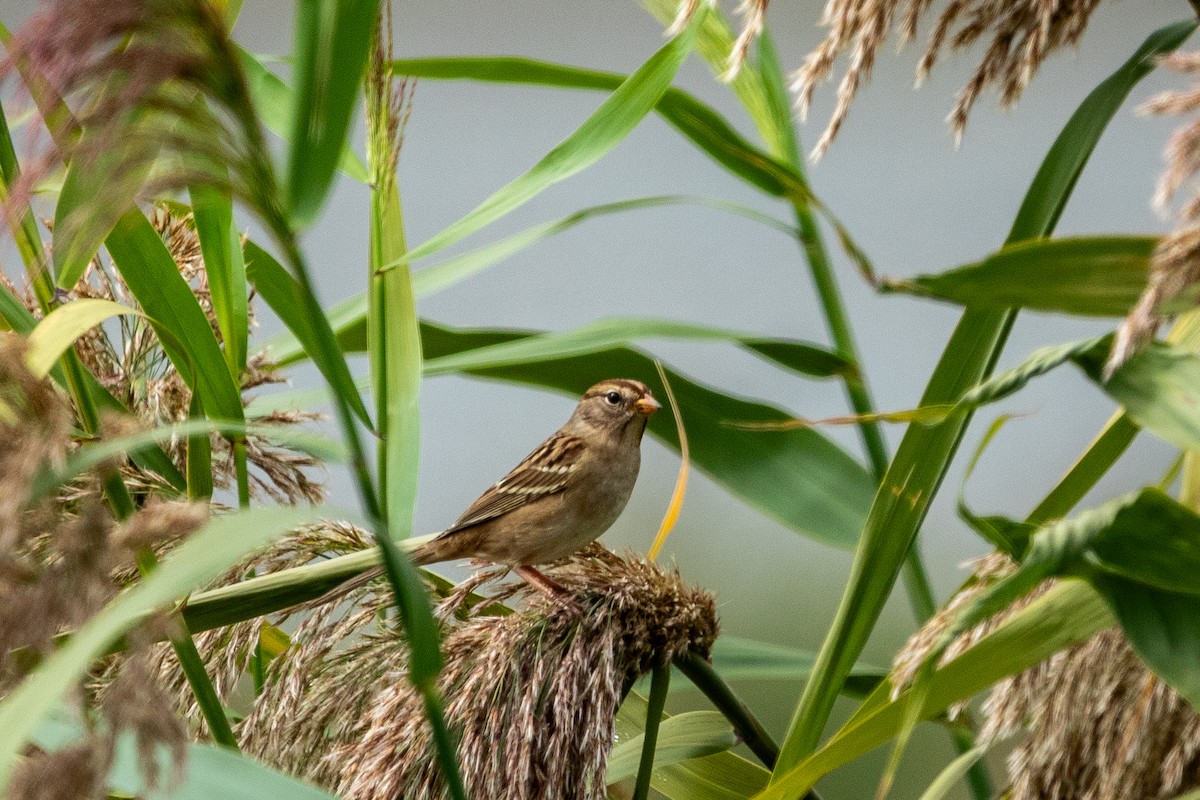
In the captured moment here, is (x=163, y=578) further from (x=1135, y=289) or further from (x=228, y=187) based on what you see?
(x=1135, y=289)

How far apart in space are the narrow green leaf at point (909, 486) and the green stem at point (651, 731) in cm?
10

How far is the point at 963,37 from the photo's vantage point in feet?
2.01

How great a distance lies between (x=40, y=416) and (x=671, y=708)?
2512 mm

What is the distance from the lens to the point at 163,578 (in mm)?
384

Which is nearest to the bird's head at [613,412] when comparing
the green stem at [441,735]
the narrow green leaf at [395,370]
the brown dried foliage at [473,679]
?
the brown dried foliage at [473,679]

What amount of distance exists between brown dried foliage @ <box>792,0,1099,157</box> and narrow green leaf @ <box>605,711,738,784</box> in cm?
46

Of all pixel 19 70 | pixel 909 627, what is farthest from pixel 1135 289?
pixel 909 627

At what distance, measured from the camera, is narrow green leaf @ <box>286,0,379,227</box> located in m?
0.45

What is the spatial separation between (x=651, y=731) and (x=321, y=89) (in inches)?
18.9

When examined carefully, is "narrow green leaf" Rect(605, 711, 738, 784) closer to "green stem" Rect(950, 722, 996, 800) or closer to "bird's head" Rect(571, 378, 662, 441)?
"green stem" Rect(950, 722, 996, 800)

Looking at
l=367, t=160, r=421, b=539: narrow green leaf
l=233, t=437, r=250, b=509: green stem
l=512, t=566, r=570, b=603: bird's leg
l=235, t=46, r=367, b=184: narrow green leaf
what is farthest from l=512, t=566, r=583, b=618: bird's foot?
l=235, t=46, r=367, b=184: narrow green leaf

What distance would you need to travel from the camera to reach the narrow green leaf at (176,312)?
74 centimetres

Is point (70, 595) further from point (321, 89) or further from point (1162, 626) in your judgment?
point (1162, 626)

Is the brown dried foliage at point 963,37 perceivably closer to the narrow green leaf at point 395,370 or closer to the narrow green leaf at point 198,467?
the narrow green leaf at point 395,370
